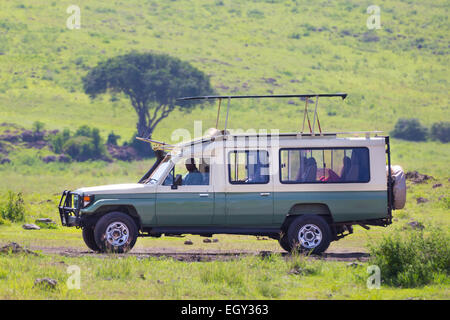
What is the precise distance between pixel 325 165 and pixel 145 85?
51.2 meters

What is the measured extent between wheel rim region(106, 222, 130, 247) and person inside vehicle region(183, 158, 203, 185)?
1360mm

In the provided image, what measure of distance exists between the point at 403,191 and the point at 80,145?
45180mm

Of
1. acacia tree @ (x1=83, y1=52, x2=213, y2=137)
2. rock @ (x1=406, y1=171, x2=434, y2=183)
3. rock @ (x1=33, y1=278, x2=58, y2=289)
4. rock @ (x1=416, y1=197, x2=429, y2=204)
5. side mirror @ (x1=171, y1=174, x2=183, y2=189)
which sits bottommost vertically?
rock @ (x1=33, y1=278, x2=58, y2=289)

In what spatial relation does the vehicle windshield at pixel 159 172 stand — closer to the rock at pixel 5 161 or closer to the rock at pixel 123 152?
the rock at pixel 5 161

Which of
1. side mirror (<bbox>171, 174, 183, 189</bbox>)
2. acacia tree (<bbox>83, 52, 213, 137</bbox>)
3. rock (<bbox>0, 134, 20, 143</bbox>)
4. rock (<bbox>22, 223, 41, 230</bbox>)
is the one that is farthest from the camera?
acacia tree (<bbox>83, 52, 213, 137</bbox>)

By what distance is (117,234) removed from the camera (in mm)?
13375

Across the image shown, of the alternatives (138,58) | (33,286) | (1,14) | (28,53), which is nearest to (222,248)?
(33,286)

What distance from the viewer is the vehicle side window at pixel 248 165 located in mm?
13578

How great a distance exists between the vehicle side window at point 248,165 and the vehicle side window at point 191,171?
47 cm

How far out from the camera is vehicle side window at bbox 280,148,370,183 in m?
13.6

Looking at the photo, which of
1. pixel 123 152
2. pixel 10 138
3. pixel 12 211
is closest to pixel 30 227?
pixel 12 211

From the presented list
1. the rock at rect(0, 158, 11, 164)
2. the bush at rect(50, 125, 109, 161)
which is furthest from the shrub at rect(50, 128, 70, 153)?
the rock at rect(0, 158, 11, 164)

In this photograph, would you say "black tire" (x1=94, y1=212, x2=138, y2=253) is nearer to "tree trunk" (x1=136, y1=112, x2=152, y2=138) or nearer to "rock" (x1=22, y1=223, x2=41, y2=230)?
"rock" (x1=22, y1=223, x2=41, y2=230)
